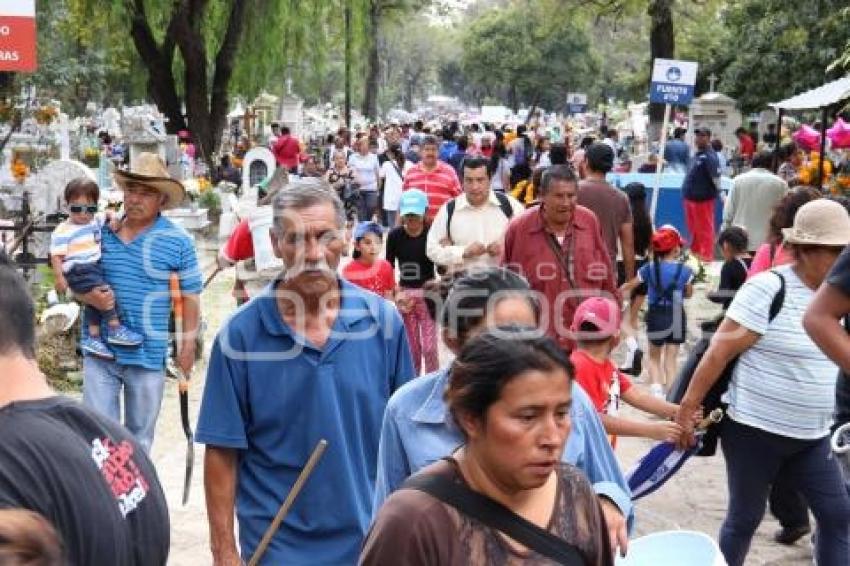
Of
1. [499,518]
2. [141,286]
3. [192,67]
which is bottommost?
[141,286]

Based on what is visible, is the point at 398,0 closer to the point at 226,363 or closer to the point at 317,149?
the point at 317,149

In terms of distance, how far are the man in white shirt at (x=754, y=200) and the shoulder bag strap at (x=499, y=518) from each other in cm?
1091

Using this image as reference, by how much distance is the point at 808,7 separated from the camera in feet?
75.7

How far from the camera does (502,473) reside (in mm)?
2533

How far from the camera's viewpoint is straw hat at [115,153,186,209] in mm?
6141

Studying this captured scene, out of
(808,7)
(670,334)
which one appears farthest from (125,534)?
(808,7)

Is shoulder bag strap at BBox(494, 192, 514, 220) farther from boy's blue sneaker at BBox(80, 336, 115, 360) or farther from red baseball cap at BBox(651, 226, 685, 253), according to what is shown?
boy's blue sneaker at BBox(80, 336, 115, 360)

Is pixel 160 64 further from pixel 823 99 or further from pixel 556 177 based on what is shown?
pixel 556 177

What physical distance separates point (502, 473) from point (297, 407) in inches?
54.0

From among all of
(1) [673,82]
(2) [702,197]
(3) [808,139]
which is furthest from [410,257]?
(3) [808,139]

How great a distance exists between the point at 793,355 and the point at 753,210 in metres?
8.50

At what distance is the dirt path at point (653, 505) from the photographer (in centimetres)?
630

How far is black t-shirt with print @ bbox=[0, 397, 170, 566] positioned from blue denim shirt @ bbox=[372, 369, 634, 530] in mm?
769

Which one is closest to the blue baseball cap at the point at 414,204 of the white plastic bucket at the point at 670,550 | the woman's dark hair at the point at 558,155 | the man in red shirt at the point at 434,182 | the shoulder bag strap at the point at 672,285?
the shoulder bag strap at the point at 672,285
